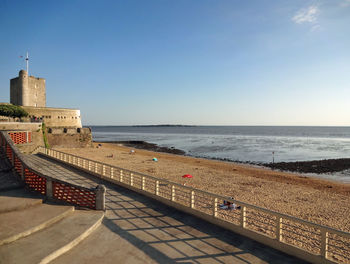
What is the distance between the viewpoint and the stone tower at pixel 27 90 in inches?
2267

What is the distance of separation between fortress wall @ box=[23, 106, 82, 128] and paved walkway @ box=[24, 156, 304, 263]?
4846 cm

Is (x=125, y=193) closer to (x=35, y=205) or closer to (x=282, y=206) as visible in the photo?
(x=35, y=205)

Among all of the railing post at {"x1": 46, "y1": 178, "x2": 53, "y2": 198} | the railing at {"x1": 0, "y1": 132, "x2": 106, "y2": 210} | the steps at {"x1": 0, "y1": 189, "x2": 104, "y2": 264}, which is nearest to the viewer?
the steps at {"x1": 0, "y1": 189, "x2": 104, "y2": 264}

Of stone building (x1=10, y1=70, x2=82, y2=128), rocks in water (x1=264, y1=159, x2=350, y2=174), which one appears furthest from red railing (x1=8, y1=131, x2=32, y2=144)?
rocks in water (x1=264, y1=159, x2=350, y2=174)

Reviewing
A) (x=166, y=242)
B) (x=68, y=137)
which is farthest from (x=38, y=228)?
(x=68, y=137)

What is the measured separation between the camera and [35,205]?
10320 mm

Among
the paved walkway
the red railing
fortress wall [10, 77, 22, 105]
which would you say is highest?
fortress wall [10, 77, 22, 105]

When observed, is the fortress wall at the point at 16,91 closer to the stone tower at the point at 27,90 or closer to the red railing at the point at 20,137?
the stone tower at the point at 27,90

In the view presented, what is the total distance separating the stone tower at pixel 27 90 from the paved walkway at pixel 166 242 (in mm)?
59271

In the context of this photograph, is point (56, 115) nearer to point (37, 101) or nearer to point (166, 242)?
point (37, 101)

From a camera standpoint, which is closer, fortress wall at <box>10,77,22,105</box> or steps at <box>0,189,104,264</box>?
steps at <box>0,189,104,264</box>

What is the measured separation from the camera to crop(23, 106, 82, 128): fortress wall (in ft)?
166

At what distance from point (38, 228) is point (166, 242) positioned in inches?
175

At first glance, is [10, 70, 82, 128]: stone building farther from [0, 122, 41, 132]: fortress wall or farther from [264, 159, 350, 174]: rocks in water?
[264, 159, 350, 174]: rocks in water
